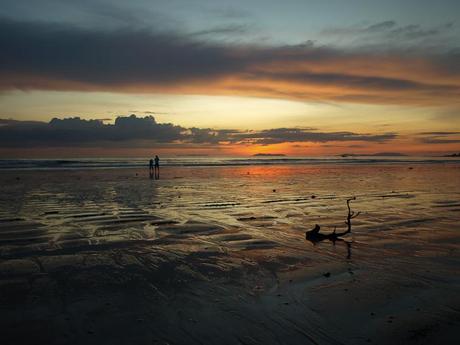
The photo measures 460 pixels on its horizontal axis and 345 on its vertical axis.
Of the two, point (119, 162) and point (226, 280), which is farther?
point (119, 162)

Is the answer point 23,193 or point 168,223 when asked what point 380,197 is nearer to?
point 168,223

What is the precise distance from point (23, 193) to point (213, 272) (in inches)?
875

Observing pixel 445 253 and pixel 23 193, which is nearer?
pixel 445 253

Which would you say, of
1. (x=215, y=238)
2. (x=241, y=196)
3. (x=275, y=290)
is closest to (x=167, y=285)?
(x=275, y=290)

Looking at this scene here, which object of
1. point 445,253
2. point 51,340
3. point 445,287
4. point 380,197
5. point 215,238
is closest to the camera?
point 51,340

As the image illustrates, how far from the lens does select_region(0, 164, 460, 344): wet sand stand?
6.45 metres

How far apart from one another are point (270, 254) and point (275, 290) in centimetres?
297

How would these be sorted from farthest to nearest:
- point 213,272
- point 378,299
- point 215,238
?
point 215,238 < point 213,272 < point 378,299

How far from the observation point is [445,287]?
27.4ft

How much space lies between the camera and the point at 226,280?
356 inches

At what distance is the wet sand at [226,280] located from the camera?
645cm

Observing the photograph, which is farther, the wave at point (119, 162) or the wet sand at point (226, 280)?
the wave at point (119, 162)

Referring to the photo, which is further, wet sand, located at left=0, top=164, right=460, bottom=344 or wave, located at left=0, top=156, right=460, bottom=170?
wave, located at left=0, top=156, right=460, bottom=170

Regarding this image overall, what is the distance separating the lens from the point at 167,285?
866 centimetres
